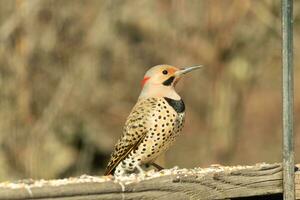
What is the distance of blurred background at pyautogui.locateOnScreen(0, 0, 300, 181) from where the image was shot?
9.28 m

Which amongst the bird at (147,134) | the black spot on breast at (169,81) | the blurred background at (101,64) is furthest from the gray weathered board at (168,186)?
the blurred background at (101,64)

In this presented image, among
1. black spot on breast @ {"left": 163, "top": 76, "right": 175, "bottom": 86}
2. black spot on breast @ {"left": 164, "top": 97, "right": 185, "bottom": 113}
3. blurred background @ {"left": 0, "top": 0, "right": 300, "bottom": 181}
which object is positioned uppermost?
blurred background @ {"left": 0, "top": 0, "right": 300, "bottom": 181}

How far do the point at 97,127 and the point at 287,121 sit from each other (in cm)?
699

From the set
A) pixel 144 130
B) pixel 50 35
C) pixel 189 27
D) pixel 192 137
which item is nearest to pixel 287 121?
pixel 144 130

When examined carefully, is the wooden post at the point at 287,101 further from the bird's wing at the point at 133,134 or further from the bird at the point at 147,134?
the bird's wing at the point at 133,134

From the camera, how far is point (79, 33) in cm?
962

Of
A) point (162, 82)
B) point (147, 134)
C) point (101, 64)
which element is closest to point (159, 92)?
point (162, 82)

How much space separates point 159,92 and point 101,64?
4388 mm

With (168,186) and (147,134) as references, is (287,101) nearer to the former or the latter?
(168,186)

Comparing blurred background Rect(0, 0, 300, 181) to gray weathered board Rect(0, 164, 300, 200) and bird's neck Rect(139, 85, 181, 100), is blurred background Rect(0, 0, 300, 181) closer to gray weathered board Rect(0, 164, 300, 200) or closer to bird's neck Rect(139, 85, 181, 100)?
bird's neck Rect(139, 85, 181, 100)

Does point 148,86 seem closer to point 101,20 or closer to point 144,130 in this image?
point 144,130

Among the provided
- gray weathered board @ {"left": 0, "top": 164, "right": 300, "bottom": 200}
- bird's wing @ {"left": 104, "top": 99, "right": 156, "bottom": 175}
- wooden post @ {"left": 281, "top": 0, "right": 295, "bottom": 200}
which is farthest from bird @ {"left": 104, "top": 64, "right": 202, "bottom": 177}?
wooden post @ {"left": 281, "top": 0, "right": 295, "bottom": 200}

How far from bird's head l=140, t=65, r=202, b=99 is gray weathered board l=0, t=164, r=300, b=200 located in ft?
5.26

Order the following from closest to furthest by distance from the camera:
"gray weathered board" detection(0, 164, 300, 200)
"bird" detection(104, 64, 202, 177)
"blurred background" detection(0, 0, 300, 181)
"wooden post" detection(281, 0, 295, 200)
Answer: "gray weathered board" detection(0, 164, 300, 200), "wooden post" detection(281, 0, 295, 200), "bird" detection(104, 64, 202, 177), "blurred background" detection(0, 0, 300, 181)
